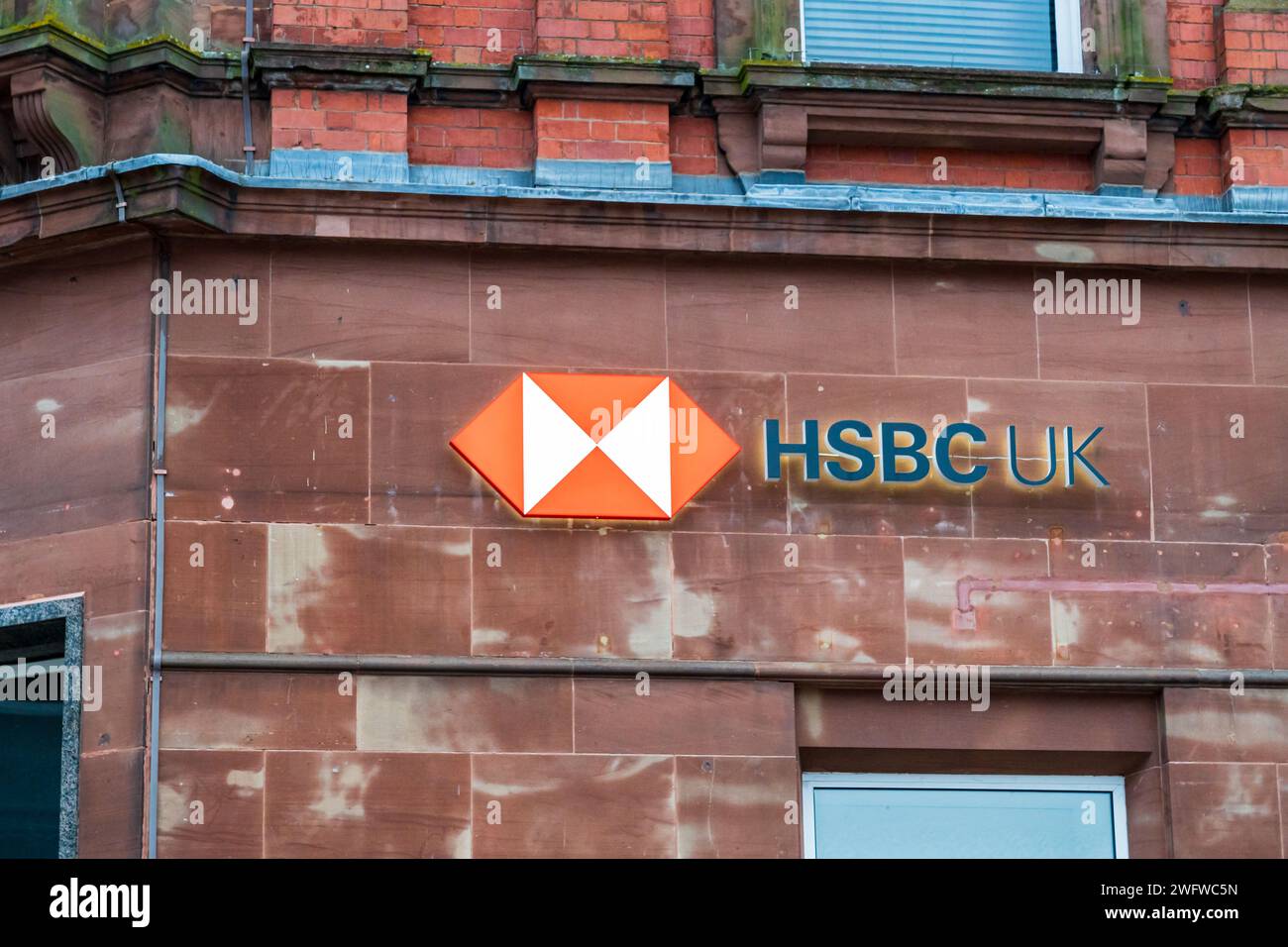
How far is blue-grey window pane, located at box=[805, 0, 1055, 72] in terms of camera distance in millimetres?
12734

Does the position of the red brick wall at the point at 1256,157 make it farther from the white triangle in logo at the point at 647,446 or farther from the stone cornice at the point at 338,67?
the stone cornice at the point at 338,67

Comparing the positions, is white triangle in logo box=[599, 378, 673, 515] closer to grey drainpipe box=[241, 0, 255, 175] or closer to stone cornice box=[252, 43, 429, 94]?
stone cornice box=[252, 43, 429, 94]

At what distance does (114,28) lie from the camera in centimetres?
1198

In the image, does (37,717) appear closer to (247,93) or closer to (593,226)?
(247,93)


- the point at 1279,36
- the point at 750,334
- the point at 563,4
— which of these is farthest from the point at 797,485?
the point at 1279,36

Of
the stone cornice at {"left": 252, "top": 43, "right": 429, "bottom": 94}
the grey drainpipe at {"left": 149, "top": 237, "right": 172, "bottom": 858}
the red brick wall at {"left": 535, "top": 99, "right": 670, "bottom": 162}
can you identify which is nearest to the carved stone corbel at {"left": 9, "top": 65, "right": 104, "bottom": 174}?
the grey drainpipe at {"left": 149, "top": 237, "right": 172, "bottom": 858}

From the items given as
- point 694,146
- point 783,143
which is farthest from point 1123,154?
point 694,146

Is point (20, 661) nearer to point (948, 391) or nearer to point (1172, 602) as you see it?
point (948, 391)

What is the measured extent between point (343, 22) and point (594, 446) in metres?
2.31

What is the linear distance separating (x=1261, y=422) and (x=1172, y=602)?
100 cm

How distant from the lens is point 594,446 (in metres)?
11.6

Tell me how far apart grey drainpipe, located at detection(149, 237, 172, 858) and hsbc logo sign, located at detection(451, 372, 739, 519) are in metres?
1.27

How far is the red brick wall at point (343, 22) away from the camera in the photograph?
12.0 m

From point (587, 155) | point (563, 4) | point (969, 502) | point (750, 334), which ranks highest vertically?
point (563, 4)
